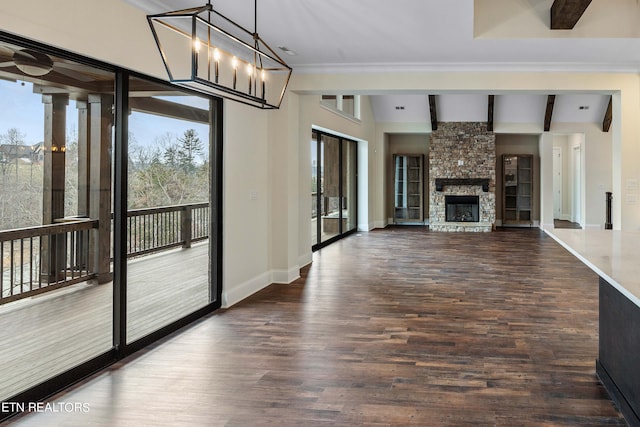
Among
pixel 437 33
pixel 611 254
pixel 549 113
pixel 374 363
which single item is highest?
pixel 549 113

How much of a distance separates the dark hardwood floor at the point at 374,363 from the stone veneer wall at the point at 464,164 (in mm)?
6901

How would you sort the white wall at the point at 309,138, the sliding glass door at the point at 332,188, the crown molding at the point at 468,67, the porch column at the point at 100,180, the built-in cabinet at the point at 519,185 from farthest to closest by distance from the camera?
the built-in cabinet at the point at 519,185
the sliding glass door at the point at 332,188
the white wall at the point at 309,138
the crown molding at the point at 468,67
the porch column at the point at 100,180

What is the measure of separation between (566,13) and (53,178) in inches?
175

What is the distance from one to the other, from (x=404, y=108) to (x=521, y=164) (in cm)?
386

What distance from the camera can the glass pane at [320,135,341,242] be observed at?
10.1 m

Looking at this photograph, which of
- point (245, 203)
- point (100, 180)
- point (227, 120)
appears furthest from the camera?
point (245, 203)

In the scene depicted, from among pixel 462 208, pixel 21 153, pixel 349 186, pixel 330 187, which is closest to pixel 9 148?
pixel 21 153

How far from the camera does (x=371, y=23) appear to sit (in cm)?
450

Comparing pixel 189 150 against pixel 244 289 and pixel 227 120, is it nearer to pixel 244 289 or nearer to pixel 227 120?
pixel 227 120

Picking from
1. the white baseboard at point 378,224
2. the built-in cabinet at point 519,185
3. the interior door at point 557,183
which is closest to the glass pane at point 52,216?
the white baseboard at point 378,224

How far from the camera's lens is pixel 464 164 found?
13.4 m

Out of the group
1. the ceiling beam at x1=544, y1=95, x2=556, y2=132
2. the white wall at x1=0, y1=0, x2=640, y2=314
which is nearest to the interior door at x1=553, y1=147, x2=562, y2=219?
the ceiling beam at x1=544, y1=95, x2=556, y2=132

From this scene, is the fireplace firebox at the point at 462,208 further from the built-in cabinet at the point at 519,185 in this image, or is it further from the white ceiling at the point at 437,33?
the white ceiling at the point at 437,33

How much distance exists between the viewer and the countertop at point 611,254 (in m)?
2.08
